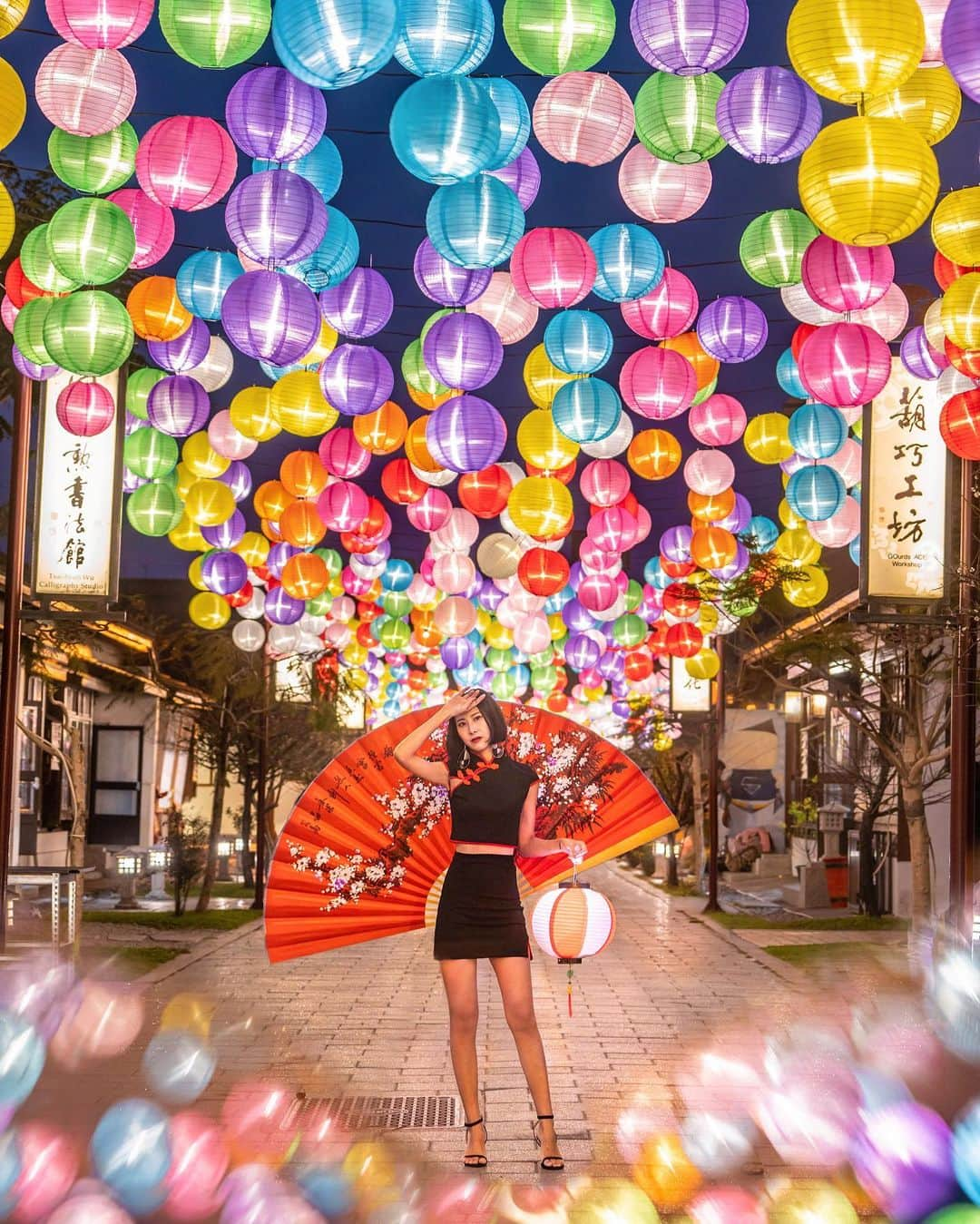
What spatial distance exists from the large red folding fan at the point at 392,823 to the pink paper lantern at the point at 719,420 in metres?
5.34

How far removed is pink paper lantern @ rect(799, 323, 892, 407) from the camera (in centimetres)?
945

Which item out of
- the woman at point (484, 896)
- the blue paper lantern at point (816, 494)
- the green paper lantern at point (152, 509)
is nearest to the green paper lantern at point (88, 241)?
the woman at point (484, 896)

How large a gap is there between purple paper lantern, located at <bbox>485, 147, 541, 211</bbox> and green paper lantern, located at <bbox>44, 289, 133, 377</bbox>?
2.64 metres

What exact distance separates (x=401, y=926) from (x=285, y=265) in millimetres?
4290

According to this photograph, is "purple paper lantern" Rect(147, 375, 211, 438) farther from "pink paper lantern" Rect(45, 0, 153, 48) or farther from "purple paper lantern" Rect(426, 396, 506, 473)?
"pink paper lantern" Rect(45, 0, 153, 48)

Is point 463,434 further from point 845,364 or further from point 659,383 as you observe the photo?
point 845,364

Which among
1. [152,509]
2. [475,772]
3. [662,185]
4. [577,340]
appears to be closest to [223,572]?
[152,509]

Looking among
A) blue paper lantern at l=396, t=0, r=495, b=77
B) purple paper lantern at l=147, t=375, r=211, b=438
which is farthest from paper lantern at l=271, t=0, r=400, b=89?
purple paper lantern at l=147, t=375, r=211, b=438

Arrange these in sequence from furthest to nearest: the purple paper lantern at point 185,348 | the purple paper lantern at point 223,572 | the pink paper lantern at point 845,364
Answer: the purple paper lantern at point 223,572 < the purple paper lantern at point 185,348 < the pink paper lantern at point 845,364

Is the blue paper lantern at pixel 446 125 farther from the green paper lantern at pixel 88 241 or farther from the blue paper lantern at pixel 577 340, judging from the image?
the blue paper lantern at pixel 577 340

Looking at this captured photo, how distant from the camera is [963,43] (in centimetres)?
666

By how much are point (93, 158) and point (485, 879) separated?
5.17 meters

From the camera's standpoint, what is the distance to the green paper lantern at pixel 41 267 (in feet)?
30.1

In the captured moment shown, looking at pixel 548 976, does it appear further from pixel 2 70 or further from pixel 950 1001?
pixel 2 70
